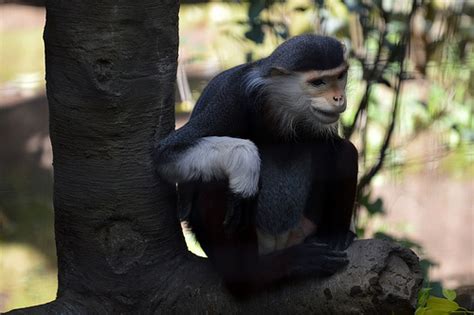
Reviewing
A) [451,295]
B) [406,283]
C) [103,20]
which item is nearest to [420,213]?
[451,295]

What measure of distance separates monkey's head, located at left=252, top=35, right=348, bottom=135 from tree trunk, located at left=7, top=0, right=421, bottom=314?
340 millimetres

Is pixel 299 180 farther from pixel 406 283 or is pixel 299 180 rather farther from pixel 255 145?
pixel 406 283

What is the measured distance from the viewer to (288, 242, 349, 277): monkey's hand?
2756 mm

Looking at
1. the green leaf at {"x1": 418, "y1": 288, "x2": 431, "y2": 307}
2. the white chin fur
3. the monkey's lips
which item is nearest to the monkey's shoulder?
the white chin fur

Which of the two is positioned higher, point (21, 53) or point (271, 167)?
point (271, 167)

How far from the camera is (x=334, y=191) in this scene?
2.97m

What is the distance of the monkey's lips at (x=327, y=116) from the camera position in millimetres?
2826

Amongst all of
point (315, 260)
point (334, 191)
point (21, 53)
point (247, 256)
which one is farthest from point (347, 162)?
point (21, 53)

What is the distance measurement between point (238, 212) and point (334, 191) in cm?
41

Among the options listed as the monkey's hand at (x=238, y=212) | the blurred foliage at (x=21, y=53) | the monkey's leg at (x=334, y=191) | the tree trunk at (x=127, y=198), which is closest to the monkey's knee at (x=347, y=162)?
the monkey's leg at (x=334, y=191)

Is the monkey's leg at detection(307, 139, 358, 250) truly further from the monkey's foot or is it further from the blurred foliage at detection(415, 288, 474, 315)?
the blurred foliage at detection(415, 288, 474, 315)

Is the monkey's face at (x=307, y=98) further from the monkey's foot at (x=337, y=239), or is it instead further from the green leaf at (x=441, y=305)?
the green leaf at (x=441, y=305)

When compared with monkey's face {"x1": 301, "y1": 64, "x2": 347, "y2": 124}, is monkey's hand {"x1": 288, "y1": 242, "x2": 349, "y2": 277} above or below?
below

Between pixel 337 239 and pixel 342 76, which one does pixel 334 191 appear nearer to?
pixel 337 239
